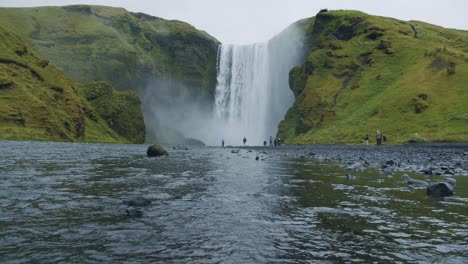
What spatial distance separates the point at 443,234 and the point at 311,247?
3.19 metres

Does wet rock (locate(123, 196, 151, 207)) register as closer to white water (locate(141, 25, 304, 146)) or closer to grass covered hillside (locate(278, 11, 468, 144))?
grass covered hillside (locate(278, 11, 468, 144))

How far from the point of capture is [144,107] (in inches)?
6934

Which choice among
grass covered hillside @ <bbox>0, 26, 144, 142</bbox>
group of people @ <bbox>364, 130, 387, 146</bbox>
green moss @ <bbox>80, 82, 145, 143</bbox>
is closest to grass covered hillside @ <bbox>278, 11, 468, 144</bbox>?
group of people @ <bbox>364, 130, 387, 146</bbox>

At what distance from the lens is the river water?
246 inches

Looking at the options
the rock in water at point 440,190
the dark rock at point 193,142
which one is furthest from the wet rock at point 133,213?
the dark rock at point 193,142

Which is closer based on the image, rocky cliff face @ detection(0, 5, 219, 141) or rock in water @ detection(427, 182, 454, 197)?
rock in water @ detection(427, 182, 454, 197)

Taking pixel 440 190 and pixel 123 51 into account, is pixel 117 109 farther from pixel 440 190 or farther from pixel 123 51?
pixel 440 190

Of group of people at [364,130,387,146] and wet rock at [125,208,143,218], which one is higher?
group of people at [364,130,387,146]

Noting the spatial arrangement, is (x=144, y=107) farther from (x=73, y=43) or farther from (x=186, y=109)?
(x=73, y=43)

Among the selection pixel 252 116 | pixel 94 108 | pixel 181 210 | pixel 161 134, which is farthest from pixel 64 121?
pixel 181 210

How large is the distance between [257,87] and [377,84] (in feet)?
167

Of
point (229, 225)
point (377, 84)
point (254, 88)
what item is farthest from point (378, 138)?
point (254, 88)

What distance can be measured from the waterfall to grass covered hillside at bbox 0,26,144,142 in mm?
42707

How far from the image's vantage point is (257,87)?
12825 centimetres
